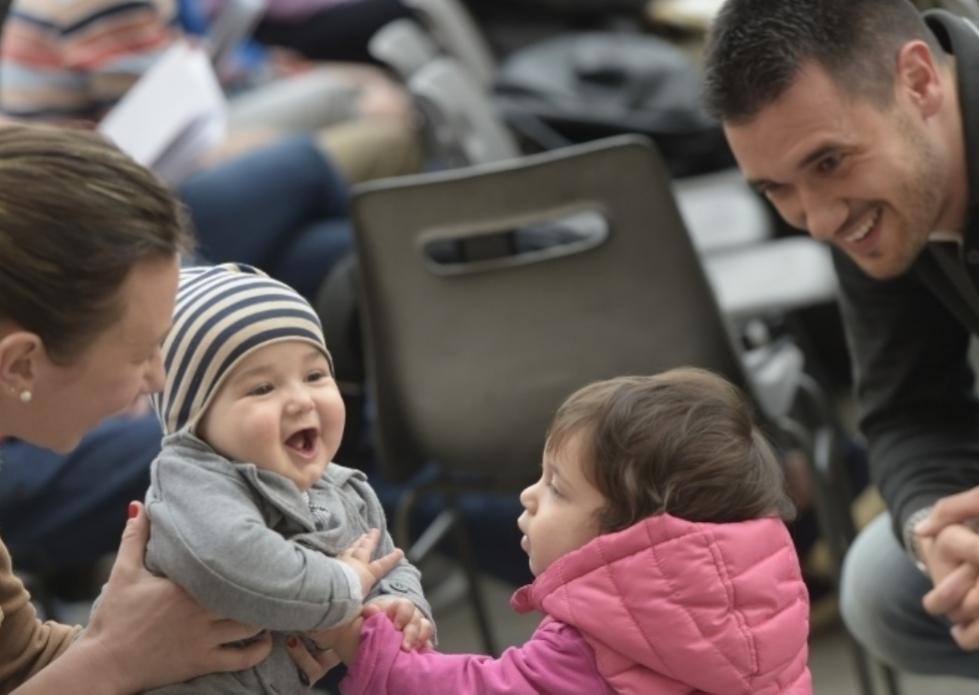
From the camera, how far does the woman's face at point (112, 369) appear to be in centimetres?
124

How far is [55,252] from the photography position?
1194mm

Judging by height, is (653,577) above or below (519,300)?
above

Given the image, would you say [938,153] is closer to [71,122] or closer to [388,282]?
[388,282]

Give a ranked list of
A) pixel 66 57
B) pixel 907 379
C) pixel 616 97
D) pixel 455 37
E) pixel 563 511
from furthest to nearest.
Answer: pixel 455 37 → pixel 616 97 → pixel 66 57 → pixel 907 379 → pixel 563 511

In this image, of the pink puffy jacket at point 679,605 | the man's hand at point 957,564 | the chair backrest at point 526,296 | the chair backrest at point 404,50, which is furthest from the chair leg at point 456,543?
the chair backrest at point 404,50

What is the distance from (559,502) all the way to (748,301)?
161 cm

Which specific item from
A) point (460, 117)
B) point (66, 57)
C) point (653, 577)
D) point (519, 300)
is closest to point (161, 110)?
point (66, 57)

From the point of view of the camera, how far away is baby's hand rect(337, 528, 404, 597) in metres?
1.24

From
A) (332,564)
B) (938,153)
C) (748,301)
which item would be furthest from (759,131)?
(748,301)

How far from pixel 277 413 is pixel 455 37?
268 cm

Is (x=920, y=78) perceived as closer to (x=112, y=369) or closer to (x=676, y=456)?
(x=676, y=456)

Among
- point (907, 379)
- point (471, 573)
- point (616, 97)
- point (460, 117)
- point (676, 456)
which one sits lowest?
point (471, 573)

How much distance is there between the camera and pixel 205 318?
1.25 meters

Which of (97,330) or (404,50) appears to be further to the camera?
(404,50)
